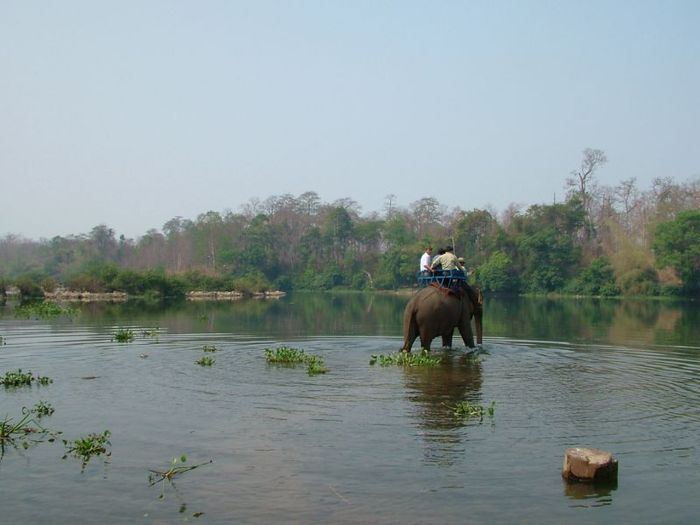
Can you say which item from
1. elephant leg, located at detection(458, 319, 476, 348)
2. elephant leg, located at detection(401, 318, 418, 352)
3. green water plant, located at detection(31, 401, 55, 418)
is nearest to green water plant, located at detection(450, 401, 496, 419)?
green water plant, located at detection(31, 401, 55, 418)

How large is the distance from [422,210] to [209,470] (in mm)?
123013

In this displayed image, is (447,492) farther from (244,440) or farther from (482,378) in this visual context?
(482,378)

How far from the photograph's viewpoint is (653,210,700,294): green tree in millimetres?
78750

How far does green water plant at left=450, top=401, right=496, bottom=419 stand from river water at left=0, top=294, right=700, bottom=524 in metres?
0.15

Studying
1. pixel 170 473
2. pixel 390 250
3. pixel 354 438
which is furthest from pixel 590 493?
pixel 390 250

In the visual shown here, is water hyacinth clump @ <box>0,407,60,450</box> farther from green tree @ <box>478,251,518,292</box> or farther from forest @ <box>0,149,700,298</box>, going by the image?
green tree @ <box>478,251,518,292</box>

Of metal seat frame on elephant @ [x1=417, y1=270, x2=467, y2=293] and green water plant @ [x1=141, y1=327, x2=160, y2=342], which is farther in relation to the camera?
green water plant @ [x1=141, y1=327, x2=160, y2=342]

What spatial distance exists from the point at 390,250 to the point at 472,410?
106 m

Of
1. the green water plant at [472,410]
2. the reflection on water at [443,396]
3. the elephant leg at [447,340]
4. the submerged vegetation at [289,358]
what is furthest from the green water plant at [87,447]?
the elephant leg at [447,340]

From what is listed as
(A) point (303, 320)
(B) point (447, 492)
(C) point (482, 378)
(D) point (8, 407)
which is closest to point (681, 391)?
(C) point (482, 378)

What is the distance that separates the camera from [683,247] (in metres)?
80.4

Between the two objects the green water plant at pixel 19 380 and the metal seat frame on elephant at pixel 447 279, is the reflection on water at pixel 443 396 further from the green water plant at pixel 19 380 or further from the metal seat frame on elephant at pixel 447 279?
the green water plant at pixel 19 380

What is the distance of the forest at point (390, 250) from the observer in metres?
80.6

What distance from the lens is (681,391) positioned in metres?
16.2
